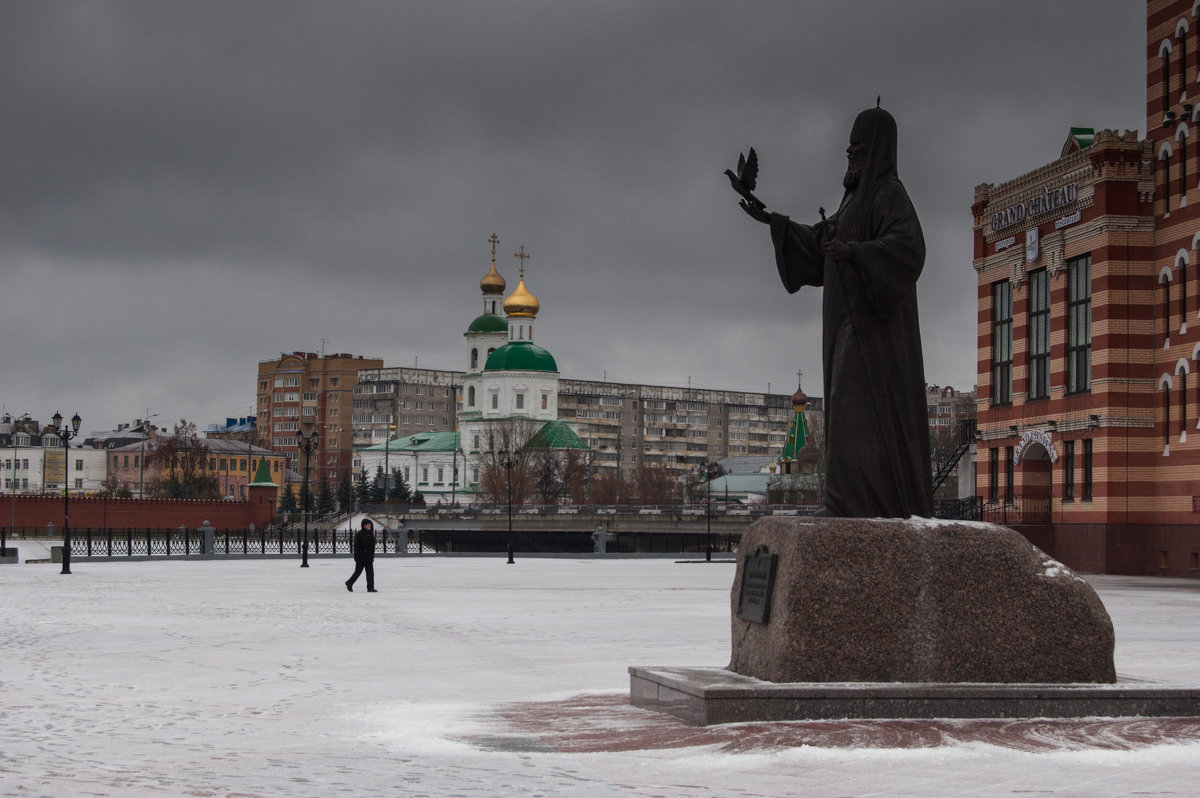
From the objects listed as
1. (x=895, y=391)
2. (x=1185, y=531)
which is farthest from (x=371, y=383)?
(x=895, y=391)

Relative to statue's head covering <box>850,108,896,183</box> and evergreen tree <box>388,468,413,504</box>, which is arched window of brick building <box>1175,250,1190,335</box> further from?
evergreen tree <box>388,468,413,504</box>

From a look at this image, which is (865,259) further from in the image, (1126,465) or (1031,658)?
(1126,465)

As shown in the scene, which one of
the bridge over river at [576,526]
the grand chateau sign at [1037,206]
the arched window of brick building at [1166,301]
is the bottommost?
the bridge over river at [576,526]

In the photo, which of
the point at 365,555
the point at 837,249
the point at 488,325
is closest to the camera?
the point at 837,249

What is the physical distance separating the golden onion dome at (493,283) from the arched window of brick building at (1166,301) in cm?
12176

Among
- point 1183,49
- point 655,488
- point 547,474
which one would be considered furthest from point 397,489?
point 1183,49

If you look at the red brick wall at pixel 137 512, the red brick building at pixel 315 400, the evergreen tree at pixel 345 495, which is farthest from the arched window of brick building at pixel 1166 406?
the red brick building at pixel 315 400

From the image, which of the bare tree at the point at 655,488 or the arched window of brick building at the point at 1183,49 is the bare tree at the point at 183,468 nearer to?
the bare tree at the point at 655,488

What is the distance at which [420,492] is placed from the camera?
14375 cm

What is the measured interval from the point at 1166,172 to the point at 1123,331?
437 centimetres

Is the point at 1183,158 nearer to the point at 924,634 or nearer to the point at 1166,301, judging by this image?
the point at 1166,301

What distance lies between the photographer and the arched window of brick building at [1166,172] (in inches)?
1566

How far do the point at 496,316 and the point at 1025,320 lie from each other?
118 meters

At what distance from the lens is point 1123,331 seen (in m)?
40.4
